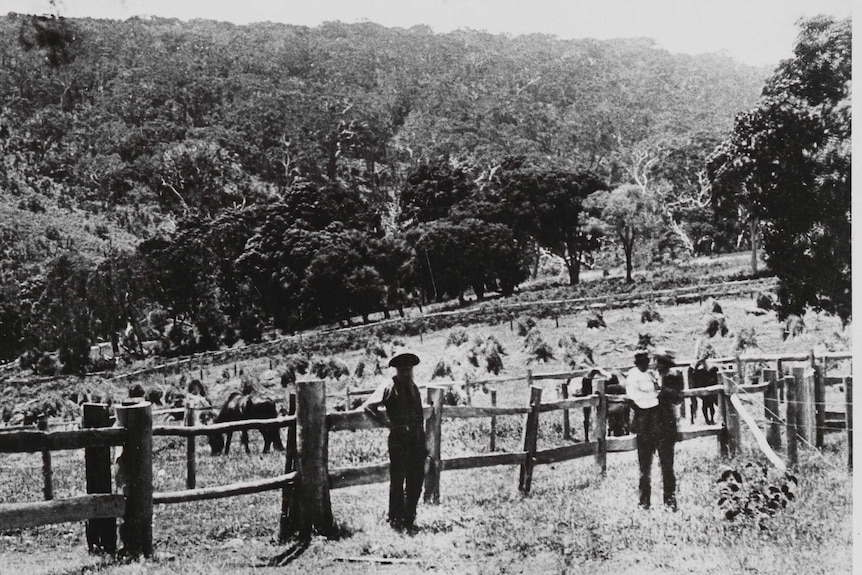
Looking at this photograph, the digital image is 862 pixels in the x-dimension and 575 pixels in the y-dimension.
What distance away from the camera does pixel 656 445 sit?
18.8ft

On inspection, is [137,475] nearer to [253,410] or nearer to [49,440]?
[49,440]

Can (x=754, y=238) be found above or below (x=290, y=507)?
above

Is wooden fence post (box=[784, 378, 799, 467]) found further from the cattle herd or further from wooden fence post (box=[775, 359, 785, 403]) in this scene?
the cattle herd

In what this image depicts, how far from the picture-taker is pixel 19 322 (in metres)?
7.76

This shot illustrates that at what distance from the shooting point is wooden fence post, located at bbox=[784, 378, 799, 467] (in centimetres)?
588

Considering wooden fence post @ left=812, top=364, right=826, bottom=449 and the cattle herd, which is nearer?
wooden fence post @ left=812, top=364, right=826, bottom=449

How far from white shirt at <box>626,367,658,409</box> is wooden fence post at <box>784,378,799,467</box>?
42.7 inches

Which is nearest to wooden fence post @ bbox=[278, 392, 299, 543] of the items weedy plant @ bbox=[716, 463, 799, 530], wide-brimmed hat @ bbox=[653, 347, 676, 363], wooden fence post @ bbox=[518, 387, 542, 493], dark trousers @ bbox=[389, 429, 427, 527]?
dark trousers @ bbox=[389, 429, 427, 527]

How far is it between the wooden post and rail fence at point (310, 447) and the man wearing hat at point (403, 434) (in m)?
0.10

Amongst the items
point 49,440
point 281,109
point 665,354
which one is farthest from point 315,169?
point 49,440

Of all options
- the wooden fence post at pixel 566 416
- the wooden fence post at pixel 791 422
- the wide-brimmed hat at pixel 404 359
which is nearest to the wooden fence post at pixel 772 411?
the wooden fence post at pixel 791 422

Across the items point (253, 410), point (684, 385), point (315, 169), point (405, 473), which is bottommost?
point (405, 473)

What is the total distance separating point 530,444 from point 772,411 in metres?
1.87

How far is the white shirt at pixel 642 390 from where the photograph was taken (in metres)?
5.68
